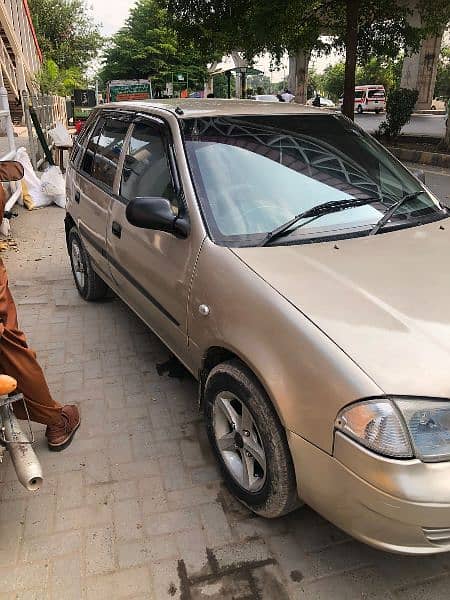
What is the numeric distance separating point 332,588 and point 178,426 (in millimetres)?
1331

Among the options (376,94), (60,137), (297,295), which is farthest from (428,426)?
(376,94)

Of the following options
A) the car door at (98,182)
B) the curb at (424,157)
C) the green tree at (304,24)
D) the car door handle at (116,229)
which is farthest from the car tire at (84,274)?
the curb at (424,157)

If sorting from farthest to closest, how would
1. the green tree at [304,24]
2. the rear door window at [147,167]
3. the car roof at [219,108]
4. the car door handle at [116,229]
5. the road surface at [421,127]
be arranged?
the road surface at [421,127] < the green tree at [304,24] < the car door handle at [116,229] < the car roof at [219,108] < the rear door window at [147,167]

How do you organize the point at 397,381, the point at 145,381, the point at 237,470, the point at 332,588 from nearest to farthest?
the point at 397,381
the point at 332,588
the point at 237,470
the point at 145,381

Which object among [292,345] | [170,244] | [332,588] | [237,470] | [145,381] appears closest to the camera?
[292,345]

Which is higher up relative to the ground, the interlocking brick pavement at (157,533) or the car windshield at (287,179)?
the car windshield at (287,179)

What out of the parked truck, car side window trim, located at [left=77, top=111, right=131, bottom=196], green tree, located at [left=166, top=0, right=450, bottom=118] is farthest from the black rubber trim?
the parked truck

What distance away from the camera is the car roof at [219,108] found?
321 cm

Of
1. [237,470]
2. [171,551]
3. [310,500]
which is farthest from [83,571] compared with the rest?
[310,500]

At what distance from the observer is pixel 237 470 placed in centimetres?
248

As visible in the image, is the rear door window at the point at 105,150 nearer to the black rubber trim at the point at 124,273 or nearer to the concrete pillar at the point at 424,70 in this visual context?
the black rubber trim at the point at 124,273

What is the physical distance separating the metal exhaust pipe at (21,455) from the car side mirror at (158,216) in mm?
1124

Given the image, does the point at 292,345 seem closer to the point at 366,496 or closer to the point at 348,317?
the point at 348,317

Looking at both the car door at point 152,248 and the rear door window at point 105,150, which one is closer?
the car door at point 152,248
